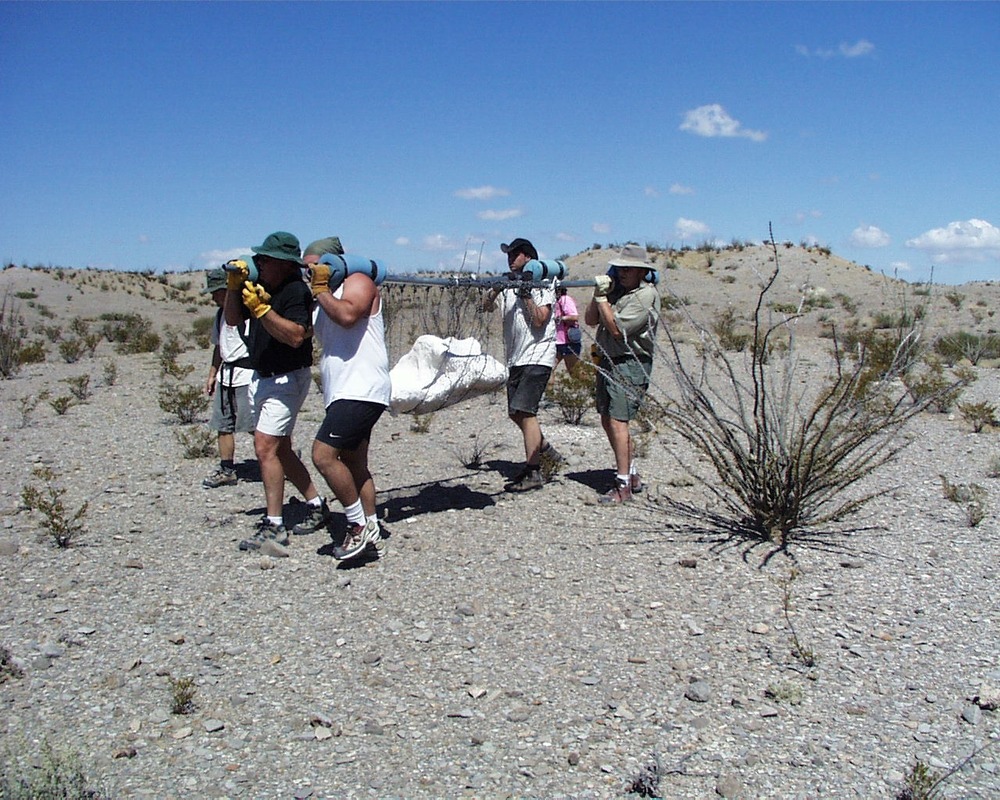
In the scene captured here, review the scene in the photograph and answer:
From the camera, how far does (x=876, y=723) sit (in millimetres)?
3637

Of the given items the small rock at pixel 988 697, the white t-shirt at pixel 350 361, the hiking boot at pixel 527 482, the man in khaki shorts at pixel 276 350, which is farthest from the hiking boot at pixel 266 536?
the small rock at pixel 988 697

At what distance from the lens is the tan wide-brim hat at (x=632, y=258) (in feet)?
20.1

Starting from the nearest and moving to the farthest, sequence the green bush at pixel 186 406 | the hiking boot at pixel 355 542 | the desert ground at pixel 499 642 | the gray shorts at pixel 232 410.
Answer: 1. the desert ground at pixel 499 642
2. the hiking boot at pixel 355 542
3. the gray shorts at pixel 232 410
4. the green bush at pixel 186 406

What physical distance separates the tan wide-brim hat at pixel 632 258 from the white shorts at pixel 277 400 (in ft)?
7.18

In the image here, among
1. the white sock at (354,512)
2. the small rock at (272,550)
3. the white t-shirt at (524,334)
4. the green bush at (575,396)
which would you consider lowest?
the small rock at (272,550)

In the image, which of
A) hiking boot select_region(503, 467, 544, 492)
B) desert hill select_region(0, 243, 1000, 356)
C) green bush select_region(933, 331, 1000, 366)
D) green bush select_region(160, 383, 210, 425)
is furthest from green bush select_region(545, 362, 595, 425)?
desert hill select_region(0, 243, 1000, 356)

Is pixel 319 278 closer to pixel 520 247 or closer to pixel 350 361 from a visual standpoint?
pixel 350 361

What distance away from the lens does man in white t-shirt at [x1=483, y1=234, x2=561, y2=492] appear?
6.46 metres

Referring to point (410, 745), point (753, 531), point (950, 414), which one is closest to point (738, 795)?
point (410, 745)

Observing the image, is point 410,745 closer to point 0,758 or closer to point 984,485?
point 0,758

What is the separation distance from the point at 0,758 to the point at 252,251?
278 cm

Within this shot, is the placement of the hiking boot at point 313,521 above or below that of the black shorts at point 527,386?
below

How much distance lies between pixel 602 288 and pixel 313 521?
245 cm

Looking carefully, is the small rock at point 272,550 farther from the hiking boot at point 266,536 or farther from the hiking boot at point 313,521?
the hiking boot at point 313,521
